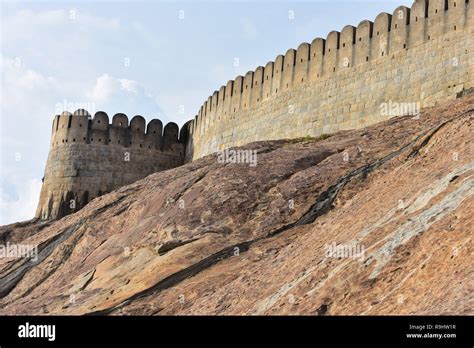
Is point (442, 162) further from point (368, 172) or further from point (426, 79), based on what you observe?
point (426, 79)

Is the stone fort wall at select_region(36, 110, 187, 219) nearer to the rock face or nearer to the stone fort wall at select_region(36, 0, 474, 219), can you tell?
the stone fort wall at select_region(36, 0, 474, 219)

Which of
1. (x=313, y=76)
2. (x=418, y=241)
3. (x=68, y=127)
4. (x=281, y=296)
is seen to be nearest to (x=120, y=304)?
(x=281, y=296)

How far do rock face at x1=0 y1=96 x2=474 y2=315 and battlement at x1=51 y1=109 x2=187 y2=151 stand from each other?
1613 cm

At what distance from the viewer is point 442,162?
8258 millimetres

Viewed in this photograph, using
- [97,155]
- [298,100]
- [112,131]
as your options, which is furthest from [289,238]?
[112,131]

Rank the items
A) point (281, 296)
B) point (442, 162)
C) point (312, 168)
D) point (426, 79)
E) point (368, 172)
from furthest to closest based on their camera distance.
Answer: point (426, 79), point (312, 168), point (368, 172), point (442, 162), point (281, 296)

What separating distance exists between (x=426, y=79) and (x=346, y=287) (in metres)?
11.3

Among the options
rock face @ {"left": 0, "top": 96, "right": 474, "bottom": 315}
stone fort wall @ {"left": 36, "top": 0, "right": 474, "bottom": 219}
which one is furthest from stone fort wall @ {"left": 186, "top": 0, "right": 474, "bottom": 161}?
rock face @ {"left": 0, "top": 96, "right": 474, "bottom": 315}

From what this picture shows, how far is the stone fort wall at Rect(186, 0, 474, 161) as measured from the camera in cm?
1658

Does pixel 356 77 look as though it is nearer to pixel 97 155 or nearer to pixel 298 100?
pixel 298 100

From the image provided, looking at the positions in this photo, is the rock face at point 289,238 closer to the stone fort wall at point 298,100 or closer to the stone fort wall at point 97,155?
the stone fort wall at point 298,100

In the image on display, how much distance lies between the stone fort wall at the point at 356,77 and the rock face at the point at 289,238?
4.55m

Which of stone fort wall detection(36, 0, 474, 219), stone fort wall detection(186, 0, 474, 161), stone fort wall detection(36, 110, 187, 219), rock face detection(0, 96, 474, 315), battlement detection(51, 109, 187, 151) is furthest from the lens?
battlement detection(51, 109, 187, 151)

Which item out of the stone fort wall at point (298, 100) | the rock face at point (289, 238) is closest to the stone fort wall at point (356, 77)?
the stone fort wall at point (298, 100)
